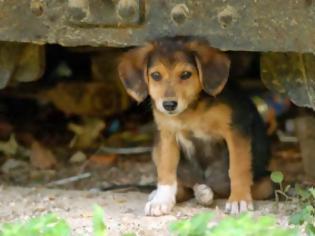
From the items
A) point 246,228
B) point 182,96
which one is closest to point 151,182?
point 182,96

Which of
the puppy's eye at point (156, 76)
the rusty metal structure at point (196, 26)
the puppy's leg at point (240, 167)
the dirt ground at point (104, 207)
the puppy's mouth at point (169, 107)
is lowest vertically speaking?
the dirt ground at point (104, 207)

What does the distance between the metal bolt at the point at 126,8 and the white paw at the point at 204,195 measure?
86 cm

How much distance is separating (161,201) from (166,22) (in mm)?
766

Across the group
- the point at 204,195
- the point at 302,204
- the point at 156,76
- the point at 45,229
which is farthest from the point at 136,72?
the point at 45,229

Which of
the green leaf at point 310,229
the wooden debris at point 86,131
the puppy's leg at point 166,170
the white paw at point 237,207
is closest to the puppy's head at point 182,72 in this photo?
the puppy's leg at point 166,170

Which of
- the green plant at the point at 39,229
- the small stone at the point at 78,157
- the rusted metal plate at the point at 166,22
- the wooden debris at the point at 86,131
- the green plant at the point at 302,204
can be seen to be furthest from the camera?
the wooden debris at the point at 86,131

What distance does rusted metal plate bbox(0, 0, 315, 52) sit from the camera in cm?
412

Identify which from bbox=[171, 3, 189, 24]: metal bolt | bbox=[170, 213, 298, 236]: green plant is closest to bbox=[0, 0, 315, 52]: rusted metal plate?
bbox=[171, 3, 189, 24]: metal bolt

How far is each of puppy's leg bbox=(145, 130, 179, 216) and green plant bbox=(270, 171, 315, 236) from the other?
0.46m

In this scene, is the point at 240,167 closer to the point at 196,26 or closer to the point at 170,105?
the point at 170,105

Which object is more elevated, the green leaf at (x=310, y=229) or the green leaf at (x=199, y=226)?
the green leaf at (x=199, y=226)

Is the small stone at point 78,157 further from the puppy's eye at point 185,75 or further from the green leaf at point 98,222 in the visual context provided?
the green leaf at point 98,222

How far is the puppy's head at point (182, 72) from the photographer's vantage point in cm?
429

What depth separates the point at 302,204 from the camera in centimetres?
434
